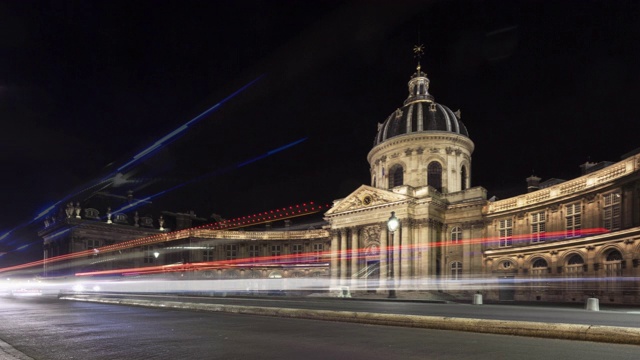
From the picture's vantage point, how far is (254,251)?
69.7 m

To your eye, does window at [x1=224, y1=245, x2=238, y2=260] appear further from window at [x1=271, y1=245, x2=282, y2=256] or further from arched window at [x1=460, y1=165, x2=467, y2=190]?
arched window at [x1=460, y1=165, x2=467, y2=190]

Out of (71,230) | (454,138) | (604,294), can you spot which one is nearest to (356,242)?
(454,138)

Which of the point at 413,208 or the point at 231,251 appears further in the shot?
the point at 231,251

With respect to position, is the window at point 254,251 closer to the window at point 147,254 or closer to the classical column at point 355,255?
the window at point 147,254

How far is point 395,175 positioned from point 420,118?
25.2 feet

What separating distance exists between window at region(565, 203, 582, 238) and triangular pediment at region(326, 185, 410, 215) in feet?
47.7

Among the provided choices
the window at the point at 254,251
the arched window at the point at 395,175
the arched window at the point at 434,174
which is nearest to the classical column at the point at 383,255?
the arched window at the point at 395,175

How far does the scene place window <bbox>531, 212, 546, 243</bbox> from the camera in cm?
3722

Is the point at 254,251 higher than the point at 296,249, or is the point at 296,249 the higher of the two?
the point at 296,249

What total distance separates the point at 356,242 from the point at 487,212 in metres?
14.1

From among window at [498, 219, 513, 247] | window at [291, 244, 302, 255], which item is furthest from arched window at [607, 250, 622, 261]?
window at [291, 244, 302, 255]

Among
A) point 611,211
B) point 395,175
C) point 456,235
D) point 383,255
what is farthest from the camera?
point 395,175

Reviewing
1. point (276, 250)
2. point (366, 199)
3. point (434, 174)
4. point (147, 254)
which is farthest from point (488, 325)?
point (147, 254)

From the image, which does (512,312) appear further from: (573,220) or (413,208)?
(413,208)
